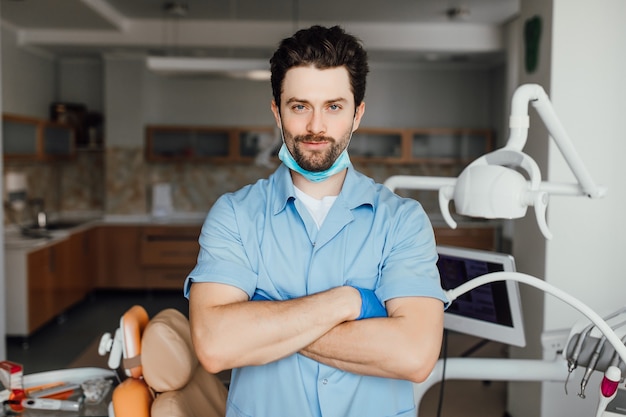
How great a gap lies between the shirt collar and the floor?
6.08ft

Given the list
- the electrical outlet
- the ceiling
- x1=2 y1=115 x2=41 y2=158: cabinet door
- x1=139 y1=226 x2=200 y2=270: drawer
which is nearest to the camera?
the electrical outlet

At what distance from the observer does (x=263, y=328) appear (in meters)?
1.50

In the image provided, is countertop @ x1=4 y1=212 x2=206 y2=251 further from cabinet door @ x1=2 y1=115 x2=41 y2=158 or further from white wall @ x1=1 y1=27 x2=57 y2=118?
white wall @ x1=1 y1=27 x2=57 y2=118

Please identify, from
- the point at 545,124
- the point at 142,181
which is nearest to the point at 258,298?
the point at 545,124

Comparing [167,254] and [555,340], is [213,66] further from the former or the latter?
[555,340]

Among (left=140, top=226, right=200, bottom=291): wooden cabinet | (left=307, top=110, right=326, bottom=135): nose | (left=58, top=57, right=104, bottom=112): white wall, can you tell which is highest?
(left=58, top=57, right=104, bottom=112): white wall

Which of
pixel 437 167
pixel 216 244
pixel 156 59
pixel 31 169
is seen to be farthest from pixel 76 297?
pixel 216 244

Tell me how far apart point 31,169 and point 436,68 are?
189 inches

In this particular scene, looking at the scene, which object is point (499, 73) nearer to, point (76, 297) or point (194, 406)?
point (76, 297)

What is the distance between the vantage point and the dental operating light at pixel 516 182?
1709 millimetres

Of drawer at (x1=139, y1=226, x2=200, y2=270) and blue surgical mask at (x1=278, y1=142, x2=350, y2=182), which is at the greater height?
blue surgical mask at (x1=278, y1=142, x2=350, y2=182)

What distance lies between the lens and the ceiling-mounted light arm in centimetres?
184

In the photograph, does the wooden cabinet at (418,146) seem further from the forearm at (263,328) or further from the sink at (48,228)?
the forearm at (263,328)

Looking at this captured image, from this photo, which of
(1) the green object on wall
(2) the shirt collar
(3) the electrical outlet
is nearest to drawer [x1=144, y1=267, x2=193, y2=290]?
(1) the green object on wall
